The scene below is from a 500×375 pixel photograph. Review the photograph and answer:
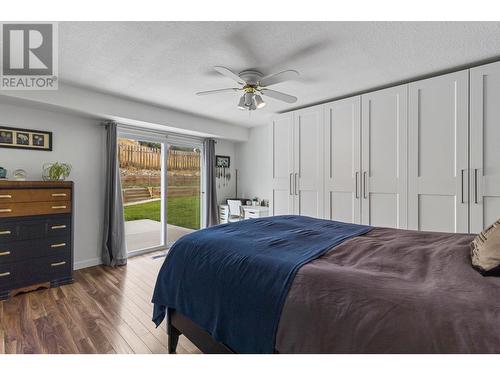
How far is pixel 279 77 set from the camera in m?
2.38

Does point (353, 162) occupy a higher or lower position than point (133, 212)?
higher

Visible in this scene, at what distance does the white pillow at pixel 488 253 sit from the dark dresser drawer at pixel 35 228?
3847mm

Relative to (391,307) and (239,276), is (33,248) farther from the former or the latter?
(391,307)

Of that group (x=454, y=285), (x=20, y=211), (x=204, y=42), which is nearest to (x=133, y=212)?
(x=20, y=211)

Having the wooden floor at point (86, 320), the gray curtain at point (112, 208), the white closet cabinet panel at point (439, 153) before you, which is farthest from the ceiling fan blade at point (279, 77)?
the gray curtain at point (112, 208)

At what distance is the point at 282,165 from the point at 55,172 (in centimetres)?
317

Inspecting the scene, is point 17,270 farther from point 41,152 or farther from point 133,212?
point 133,212

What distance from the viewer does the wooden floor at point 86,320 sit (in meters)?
1.94

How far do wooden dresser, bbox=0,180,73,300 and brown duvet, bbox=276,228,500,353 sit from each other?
10.3 feet

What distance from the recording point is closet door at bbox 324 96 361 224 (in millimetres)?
3400

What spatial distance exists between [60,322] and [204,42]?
2692 mm

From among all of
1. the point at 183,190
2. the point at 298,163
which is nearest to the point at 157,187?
the point at 183,190

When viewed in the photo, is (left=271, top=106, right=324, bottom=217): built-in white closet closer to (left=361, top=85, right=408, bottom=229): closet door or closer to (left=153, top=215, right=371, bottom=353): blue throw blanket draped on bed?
(left=361, top=85, right=408, bottom=229): closet door

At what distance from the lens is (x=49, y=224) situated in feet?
10.0
